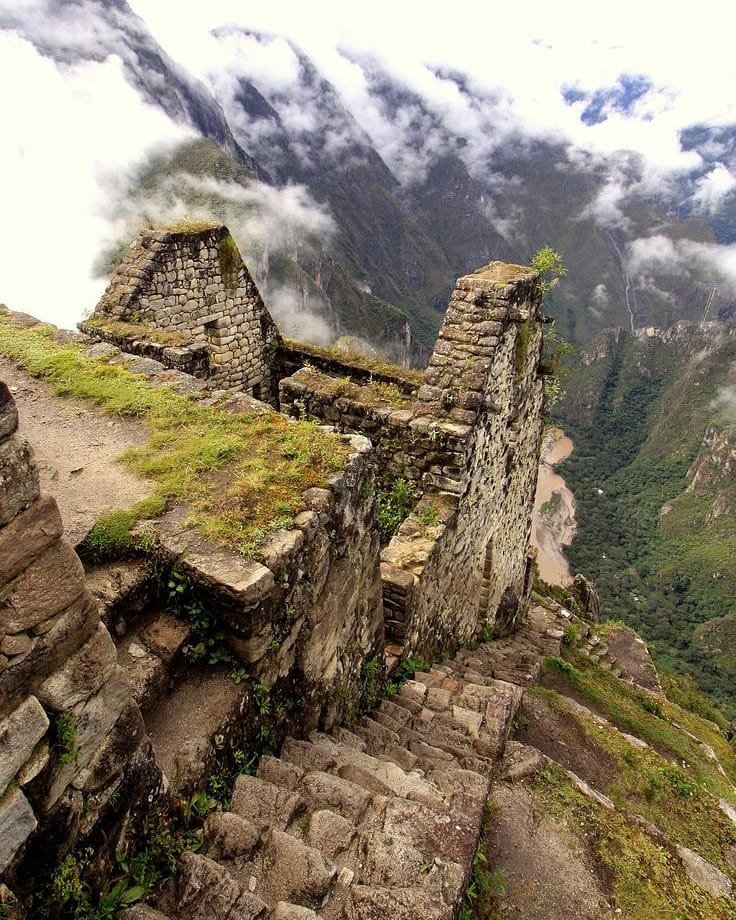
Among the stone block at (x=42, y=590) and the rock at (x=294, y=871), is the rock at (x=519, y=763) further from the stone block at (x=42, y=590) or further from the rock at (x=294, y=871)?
the stone block at (x=42, y=590)

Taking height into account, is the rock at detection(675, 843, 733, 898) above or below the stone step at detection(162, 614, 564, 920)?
below

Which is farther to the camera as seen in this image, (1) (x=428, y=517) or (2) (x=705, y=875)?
(1) (x=428, y=517)

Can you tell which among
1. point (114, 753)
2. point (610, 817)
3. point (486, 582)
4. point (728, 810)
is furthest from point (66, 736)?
point (486, 582)

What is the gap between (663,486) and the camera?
405 feet

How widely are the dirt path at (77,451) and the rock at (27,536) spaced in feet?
6.26

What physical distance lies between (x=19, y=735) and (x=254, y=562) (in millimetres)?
1831

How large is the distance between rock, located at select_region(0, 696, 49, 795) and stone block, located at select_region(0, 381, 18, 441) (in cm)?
111

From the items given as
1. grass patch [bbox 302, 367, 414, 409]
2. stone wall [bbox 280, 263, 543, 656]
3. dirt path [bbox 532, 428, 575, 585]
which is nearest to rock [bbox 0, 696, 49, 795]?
stone wall [bbox 280, 263, 543, 656]

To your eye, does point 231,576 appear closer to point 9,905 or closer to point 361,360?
point 9,905

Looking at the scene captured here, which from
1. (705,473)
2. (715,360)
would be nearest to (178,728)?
(705,473)

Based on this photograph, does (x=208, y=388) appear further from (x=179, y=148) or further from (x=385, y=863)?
(x=179, y=148)

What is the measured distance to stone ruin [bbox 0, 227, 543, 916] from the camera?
2.46m

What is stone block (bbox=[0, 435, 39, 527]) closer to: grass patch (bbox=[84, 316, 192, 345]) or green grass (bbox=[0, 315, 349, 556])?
green grass (bbox=[0, 315, 349, 556])

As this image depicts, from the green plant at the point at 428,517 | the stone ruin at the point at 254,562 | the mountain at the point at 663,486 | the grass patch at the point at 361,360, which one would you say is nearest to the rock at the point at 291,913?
the stone ruin at the point at 254,562
